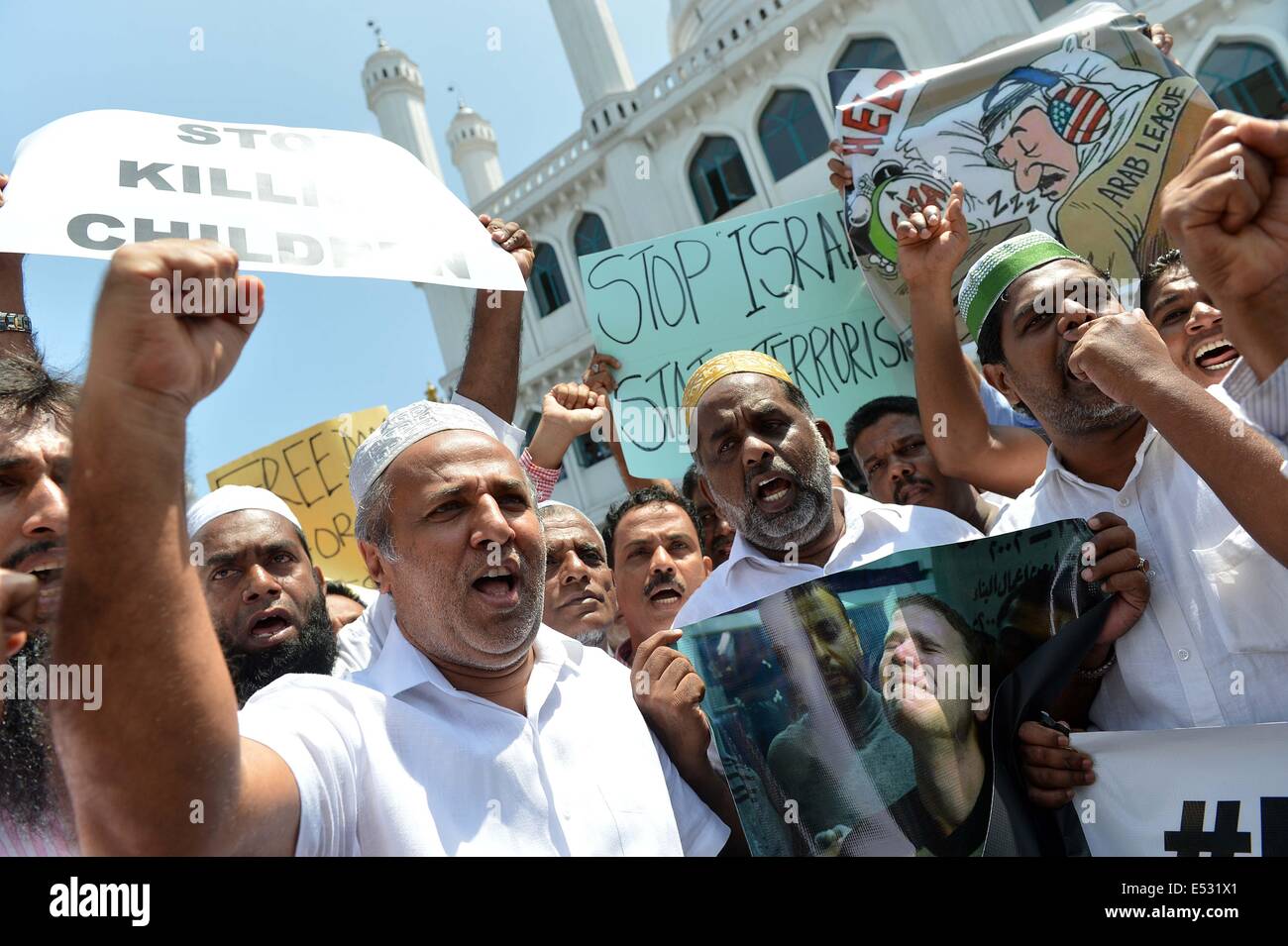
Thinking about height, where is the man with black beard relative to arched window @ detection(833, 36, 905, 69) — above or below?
below

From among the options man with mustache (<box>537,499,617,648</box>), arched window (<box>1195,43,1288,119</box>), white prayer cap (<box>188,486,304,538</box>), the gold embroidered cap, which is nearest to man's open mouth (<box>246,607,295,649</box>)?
white prayer cap (<box>188,486,304,538</box>)


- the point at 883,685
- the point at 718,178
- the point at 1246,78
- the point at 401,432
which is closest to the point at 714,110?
the point at 718,178

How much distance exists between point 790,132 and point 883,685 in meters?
17.9

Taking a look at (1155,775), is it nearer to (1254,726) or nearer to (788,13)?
(1254,726)

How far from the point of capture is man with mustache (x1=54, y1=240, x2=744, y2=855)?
3.84 feet

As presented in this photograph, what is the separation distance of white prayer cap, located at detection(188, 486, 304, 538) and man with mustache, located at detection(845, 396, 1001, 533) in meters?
2.34

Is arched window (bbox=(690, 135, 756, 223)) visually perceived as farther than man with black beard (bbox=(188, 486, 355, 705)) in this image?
Yes

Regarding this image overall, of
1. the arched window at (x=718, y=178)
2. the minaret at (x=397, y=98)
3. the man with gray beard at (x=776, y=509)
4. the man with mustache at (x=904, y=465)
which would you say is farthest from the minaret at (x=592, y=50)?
the man with gray beard at (x=776, y=509)

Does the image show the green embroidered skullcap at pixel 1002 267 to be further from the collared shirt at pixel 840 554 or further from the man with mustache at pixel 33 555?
the man with mustache at pixel 33 555

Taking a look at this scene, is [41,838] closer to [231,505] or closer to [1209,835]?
[231,505]

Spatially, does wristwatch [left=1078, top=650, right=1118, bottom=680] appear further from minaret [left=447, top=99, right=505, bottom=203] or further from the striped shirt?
minaret [left=447, top=99, right=505, bottom=203]

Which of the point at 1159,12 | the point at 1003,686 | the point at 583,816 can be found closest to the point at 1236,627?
the point at 1003,686

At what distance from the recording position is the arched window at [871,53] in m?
17.1

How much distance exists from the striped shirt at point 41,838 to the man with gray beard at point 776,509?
1636 millimetres
